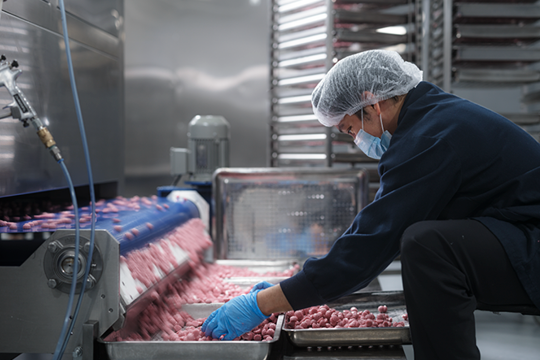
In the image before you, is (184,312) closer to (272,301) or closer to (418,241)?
(272,301)

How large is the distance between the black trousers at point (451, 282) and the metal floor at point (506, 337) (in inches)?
27.3

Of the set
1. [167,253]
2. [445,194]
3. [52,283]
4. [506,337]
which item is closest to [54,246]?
[52,283]

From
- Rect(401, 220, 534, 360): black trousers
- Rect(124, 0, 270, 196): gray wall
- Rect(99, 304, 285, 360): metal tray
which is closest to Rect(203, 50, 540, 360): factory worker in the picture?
Rect(401, 220, 534, 360): black trousers

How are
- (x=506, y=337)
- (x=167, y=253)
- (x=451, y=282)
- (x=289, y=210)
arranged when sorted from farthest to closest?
(x=289, y=210)
(x=506, y=337)
(x=167, y=253)
(x=451, y=282)

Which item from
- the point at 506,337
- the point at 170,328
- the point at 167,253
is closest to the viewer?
the point at 170,328

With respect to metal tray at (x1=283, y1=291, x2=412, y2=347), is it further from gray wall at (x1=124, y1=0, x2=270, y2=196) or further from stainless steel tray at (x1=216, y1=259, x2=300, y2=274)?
gray wall at (x1=124, y1=0, x2=270, y2=196)

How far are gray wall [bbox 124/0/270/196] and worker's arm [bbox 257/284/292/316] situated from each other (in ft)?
9.88

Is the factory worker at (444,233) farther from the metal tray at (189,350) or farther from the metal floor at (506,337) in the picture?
the metal floor at (506,337)

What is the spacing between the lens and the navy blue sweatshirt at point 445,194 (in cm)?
137

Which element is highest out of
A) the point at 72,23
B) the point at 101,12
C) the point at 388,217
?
the point at 101,12

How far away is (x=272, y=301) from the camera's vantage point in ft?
4.99

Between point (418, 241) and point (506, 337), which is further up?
point (418, 241)

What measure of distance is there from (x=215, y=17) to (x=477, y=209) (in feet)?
12.1

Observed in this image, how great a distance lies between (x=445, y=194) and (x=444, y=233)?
0.42ft
